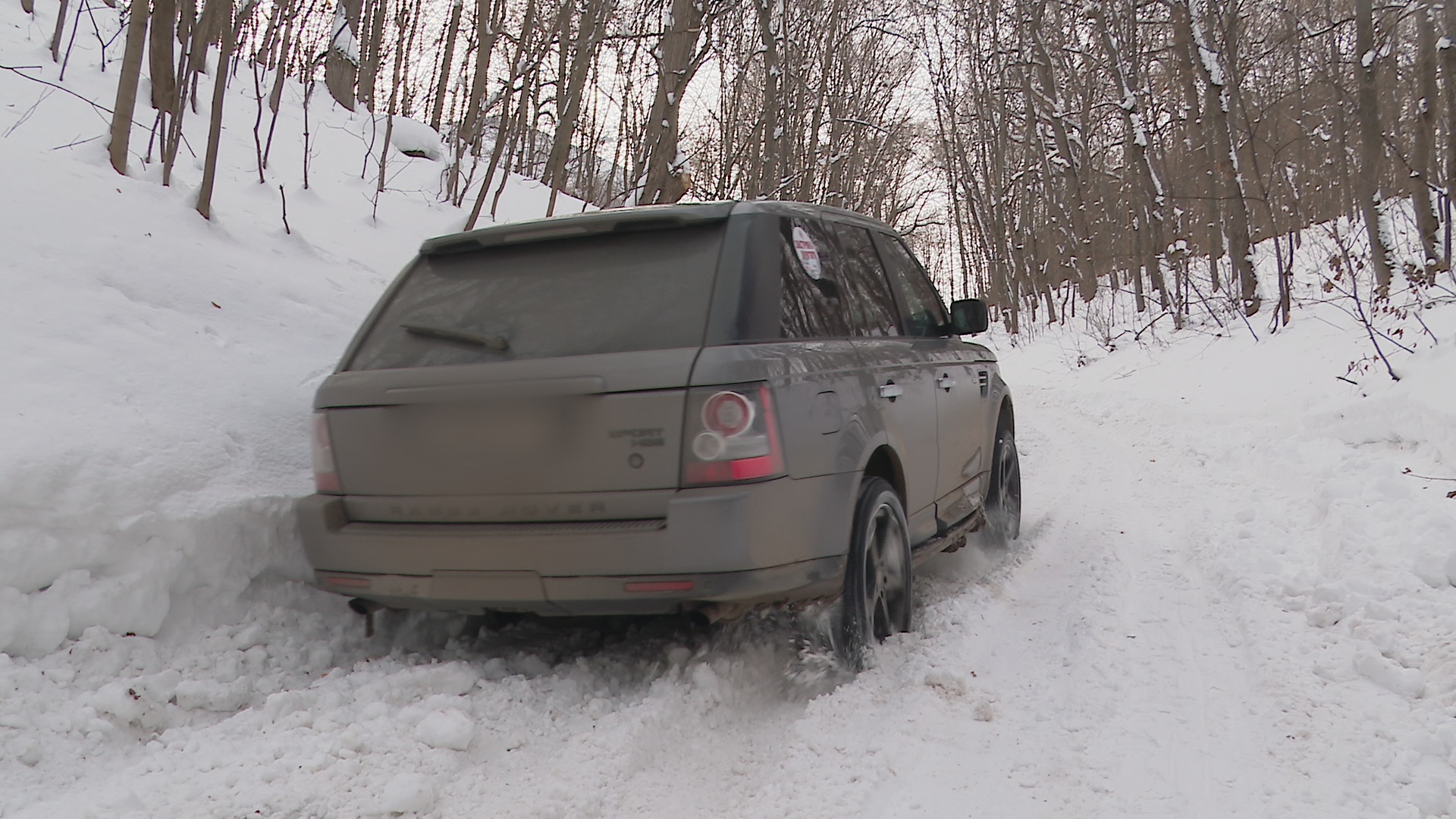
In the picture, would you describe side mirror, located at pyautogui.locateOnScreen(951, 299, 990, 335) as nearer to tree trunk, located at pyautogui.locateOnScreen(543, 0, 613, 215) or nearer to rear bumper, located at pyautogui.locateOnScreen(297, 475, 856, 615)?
rear bumper, located at pyautogui.locateOnScreen(297, 475, 856, 615)

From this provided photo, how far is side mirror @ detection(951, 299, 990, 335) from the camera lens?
4.83 meters

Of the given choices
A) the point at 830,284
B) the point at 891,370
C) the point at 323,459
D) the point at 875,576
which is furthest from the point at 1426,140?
the point at 323,459

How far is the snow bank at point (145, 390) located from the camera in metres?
3.19

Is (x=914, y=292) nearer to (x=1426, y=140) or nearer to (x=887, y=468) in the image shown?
(x=887, y=468)

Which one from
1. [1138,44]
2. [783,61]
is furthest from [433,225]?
[1138,44]

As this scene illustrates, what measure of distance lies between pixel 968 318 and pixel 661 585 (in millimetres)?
2608

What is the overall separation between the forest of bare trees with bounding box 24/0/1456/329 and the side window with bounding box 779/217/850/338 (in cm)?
458

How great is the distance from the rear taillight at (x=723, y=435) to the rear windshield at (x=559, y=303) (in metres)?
0.21

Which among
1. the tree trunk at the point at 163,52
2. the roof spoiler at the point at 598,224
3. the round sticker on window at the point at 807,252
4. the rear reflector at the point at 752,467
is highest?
the tree trunk at the point at 163,52

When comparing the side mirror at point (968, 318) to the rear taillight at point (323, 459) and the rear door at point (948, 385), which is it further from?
the rear taillight at point (323, 459)

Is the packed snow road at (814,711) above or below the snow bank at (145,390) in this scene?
below

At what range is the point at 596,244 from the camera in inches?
128

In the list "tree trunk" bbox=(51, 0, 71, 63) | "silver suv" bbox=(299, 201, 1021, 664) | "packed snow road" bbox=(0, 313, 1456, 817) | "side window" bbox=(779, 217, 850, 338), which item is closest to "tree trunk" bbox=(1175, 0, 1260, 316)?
"packed snow road" bbox=(0, 313, 1456, 817)

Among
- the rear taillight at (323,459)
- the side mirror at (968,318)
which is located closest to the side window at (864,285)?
the side mirror at (968,318)
